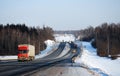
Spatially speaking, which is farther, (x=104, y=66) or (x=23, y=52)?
(x=23, y=52)

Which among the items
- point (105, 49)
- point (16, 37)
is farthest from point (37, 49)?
point (105, 49)

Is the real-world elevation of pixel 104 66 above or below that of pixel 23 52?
below

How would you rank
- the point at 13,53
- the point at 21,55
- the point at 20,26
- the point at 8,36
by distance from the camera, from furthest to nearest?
the point at 20,26, the point at 8,36, the point at 13,53, the point at 21,55

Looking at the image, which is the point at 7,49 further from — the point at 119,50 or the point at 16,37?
the point at 119,50

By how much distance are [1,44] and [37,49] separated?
19.6 m

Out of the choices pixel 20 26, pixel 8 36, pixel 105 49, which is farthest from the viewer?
pixel 20 26

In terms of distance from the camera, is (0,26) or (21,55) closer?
(21,55)

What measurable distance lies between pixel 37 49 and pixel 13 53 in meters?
19.7

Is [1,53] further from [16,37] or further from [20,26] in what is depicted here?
[20,26]

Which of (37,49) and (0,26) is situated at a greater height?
(0,26)

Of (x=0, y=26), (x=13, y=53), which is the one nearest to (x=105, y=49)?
(x=13, y=53)

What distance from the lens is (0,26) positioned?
165 metres

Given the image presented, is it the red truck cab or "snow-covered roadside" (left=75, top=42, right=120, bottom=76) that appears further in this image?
the red truck cab

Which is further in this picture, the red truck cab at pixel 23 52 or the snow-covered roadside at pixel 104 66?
the red truck cab at pixel 23 52
